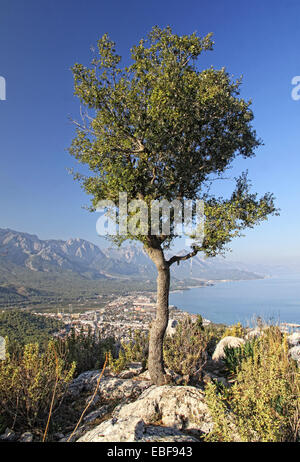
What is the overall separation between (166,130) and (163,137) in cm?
25

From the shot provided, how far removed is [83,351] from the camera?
28.8ft

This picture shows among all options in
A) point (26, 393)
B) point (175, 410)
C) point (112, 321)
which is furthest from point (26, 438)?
point (112, 321)

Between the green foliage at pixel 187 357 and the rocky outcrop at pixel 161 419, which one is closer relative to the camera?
the rocky outcrop at pixel 161 419

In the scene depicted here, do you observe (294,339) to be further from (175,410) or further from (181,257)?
(175,410)

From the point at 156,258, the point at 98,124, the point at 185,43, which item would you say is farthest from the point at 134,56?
the point at 156,258

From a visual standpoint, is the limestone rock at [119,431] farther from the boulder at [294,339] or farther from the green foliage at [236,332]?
the green foliage at [236,332]

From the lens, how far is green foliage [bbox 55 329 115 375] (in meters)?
8.15

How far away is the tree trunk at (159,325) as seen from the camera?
6493 millimetres

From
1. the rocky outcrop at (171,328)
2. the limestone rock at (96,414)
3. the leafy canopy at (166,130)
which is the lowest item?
the rocky outcrop at (171,328)

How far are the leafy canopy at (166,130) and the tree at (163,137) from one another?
0.02 meters

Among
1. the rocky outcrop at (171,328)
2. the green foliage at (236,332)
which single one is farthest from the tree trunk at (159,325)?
the green foliage at (236,332)

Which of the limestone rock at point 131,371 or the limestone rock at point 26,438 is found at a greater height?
the limestone rock at point 26,438

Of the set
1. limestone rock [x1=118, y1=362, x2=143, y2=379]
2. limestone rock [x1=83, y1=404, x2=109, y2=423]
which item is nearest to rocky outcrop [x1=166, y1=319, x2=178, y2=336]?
limestone rock [x1=118, y1=362, x2=143, y2=379]

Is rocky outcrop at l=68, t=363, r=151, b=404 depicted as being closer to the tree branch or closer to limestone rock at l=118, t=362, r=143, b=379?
limestone rock at l=118, t=362, r=143, b=379
